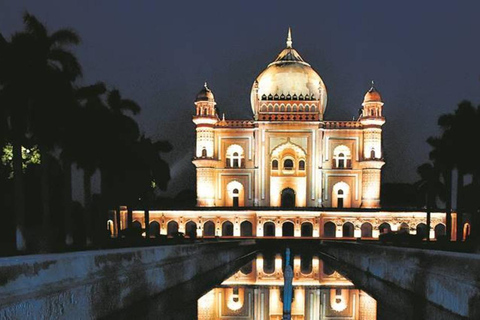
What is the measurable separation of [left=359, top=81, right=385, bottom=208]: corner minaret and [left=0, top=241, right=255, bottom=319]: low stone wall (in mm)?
47243

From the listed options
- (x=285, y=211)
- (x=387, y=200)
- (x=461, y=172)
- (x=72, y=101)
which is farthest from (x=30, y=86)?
(x=387, y=200)

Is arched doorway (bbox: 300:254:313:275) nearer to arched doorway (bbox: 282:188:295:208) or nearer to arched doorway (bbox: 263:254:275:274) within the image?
arched doorway (bbox: 263:254:275:274)

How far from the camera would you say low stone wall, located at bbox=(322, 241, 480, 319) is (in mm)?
10297

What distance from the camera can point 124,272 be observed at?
11867mm

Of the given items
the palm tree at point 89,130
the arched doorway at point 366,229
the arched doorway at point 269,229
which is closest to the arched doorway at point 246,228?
the arched doorway at point 269,229

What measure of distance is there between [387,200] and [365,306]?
68.7m

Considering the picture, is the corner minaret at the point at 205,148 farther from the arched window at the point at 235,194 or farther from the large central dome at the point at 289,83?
the large central dome at the point at 289,83

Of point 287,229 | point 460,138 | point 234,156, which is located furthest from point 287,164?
point 460,138

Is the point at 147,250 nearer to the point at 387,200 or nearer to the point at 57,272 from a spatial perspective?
the point at 57,272

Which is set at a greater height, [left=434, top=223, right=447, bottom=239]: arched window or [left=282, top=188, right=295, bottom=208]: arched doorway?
[left=282, top=188, right=295, bottom=208]: arched doorway

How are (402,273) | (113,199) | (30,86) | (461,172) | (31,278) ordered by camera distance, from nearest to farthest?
(31,278)
(402,273)
(30,86)
(461,172)
(113,199)

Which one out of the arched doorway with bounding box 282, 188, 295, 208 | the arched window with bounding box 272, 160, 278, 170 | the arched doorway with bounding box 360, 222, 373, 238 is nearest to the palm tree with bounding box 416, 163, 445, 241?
the arched doorway with bounding box 360, 222, 373, 238

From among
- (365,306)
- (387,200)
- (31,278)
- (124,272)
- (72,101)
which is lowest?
(387,200)

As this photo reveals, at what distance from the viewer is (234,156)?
64062 millimetres
